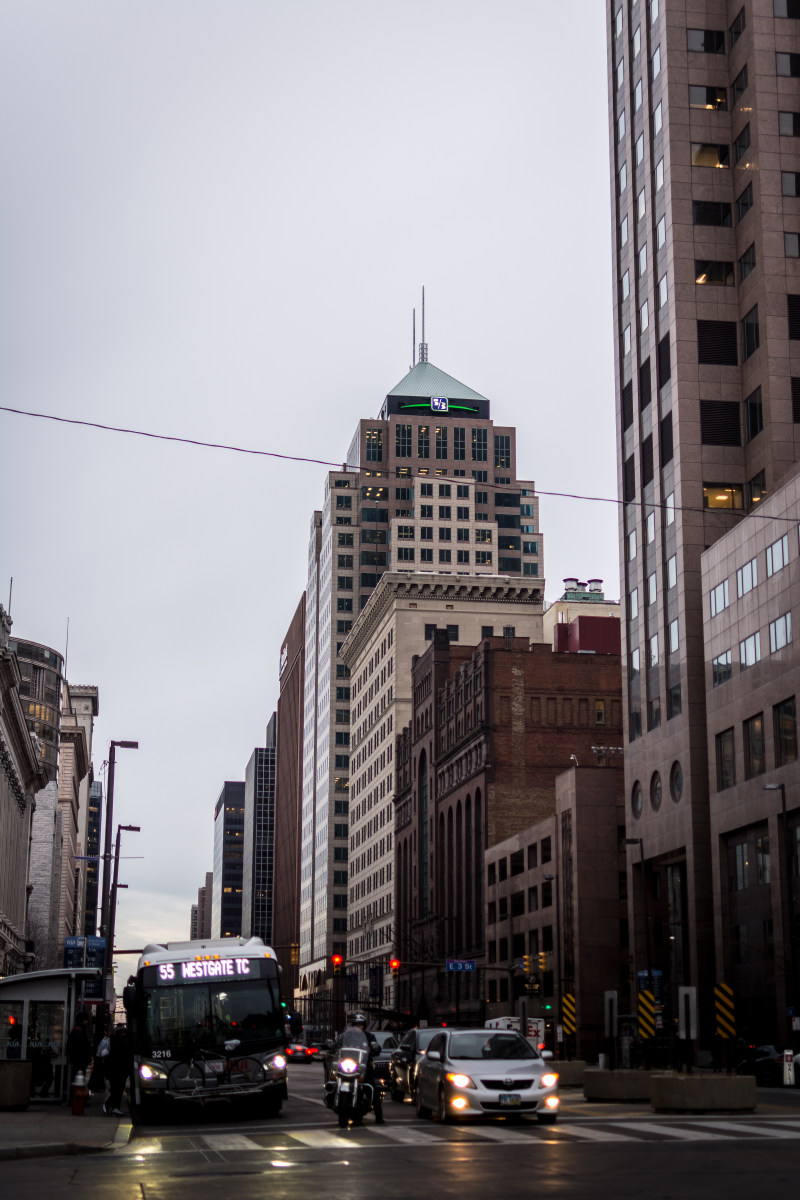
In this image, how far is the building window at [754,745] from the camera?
6259cm

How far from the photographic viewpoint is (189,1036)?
27.0 meters


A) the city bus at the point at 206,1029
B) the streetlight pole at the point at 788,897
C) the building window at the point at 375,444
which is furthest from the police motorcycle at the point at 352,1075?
the building window at the point at 375,444

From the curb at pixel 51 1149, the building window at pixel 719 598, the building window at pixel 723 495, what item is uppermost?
the building window at pixel 723 495

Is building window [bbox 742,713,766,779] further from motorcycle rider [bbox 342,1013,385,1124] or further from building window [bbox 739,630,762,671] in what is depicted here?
motorcycle rider [bbox 342,1013,385,1124]

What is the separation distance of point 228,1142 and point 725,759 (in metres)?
48.8

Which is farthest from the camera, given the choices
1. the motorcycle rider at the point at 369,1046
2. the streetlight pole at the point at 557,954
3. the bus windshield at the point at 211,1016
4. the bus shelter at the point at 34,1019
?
the streetlight pole at the point at 557,954

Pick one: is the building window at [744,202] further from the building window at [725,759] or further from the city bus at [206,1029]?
the city bus at [206,1029]

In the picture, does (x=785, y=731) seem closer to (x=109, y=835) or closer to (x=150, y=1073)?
(x=109, y=835)

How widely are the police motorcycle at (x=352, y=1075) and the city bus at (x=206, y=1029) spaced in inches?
133

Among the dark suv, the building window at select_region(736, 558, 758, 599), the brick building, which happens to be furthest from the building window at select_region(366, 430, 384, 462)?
the dark suv

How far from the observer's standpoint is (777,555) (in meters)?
61.2

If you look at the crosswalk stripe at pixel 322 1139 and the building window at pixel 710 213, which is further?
the building window at pixel 710 213

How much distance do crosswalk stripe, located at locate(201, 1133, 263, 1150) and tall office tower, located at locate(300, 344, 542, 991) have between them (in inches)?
5492

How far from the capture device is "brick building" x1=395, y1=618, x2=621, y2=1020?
104 meters
